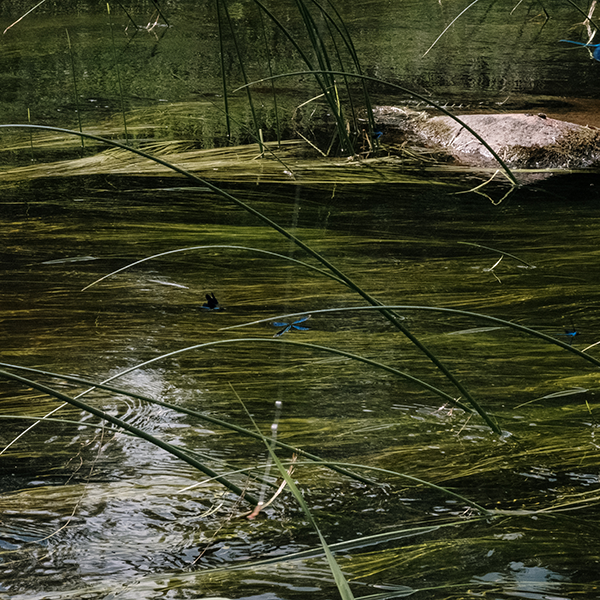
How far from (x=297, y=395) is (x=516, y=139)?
5.27 ft

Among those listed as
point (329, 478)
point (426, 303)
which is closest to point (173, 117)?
point (426, 303)

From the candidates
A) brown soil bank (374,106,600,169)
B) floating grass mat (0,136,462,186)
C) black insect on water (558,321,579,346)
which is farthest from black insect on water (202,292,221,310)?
brown soil bank (374,106,600,169)

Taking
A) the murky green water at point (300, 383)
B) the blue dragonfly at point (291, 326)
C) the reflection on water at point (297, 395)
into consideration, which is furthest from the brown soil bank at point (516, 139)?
the blue dragonfly at point (291, 326)

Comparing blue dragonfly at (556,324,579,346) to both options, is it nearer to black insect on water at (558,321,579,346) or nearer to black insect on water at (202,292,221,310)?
black insect on water at (558,321,579,346)

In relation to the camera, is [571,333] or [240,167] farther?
[240,167]

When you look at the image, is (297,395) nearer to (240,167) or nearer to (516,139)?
(240,167)

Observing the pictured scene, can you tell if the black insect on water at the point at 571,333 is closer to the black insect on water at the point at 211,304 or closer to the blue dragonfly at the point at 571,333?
the blue dragonfly at the point at 571,333

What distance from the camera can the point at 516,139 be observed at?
2291 mm

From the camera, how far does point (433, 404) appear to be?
3.32 ft

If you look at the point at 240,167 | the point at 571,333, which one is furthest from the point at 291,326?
the point at 240,167

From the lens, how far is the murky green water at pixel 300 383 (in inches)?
28.1

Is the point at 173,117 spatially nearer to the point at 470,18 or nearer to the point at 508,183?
the point at 508,183

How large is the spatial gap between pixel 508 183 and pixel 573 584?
1.51 m

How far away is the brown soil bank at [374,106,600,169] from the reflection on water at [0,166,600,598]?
1.48 feet
